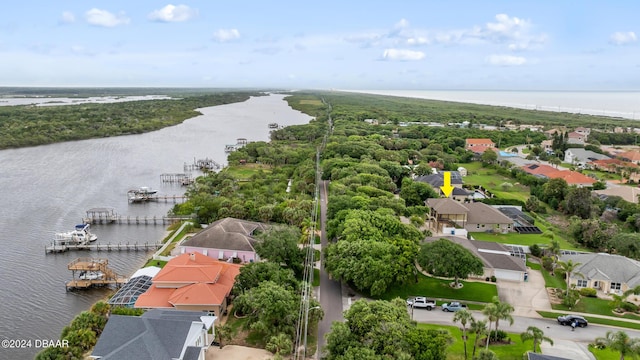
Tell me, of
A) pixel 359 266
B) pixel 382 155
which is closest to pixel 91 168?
pixel 382 155

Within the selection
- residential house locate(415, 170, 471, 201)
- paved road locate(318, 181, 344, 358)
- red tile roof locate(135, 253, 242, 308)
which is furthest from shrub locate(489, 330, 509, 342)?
residential house locate(415, 170, 471, 201)

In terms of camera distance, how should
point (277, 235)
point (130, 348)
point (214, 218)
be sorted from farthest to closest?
point (214, 218)
point (277, 235)
point (130, 348)

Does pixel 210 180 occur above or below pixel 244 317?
above

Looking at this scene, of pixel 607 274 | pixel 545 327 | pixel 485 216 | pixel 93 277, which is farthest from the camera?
pixel 485 216

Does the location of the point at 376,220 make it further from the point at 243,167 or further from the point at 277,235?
the point at 243,167

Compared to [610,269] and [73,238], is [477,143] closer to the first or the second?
[610,269]

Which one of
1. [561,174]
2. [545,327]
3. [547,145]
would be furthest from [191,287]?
[547,145]

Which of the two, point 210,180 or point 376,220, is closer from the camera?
point 376,220
